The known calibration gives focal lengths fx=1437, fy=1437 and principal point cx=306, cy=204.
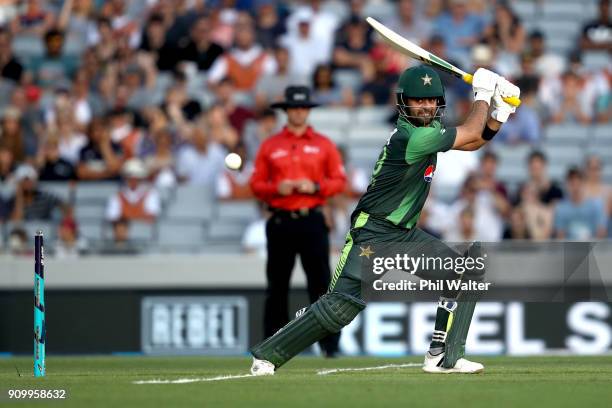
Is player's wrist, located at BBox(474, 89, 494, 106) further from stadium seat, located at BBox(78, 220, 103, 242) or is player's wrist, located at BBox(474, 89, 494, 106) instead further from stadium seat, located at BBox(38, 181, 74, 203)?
stadium seat, located at BBox(38, 181, 74, 203)

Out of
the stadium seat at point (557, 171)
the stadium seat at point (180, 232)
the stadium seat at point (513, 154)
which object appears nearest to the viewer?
the stadium seat at point (180, 232)

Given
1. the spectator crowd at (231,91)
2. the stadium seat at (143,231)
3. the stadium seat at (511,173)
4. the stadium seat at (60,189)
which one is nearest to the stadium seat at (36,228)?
the spectator crowd at (231,91)

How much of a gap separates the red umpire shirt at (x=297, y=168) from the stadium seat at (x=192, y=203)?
425 cm

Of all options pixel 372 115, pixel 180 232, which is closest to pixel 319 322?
pixel 180 232

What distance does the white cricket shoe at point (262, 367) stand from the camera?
9438mm

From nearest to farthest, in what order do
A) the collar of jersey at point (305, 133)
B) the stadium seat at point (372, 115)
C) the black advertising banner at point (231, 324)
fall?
the collar of jersey at point (305, 133) < the black advertising banner at point (231, 324) < the stadium seat at point (372, 115)

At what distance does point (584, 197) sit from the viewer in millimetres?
16375

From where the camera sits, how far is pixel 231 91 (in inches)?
725

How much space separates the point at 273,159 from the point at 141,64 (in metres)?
7.00

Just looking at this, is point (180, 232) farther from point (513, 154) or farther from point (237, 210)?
point (513, 154)

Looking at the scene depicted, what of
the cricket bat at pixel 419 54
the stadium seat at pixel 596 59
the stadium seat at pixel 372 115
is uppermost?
the stadium seat at pixel 596 59

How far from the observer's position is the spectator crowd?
1645 cm

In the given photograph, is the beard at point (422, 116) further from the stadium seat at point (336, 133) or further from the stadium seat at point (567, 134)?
the stadium seat at point (567, 134)

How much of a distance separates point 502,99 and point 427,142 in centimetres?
60
